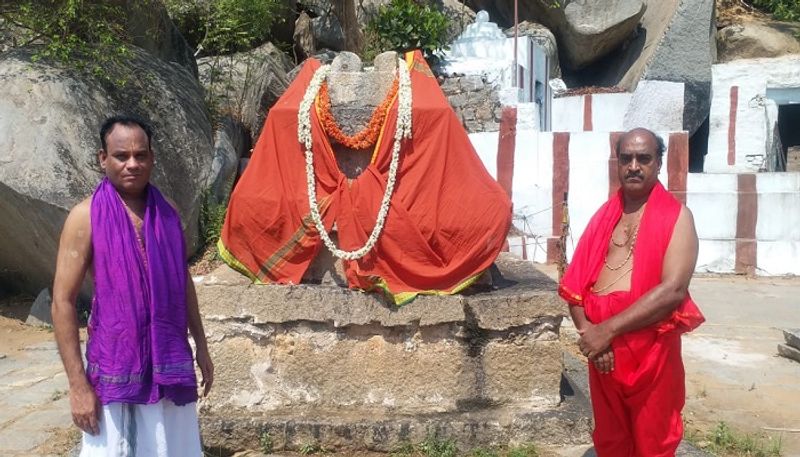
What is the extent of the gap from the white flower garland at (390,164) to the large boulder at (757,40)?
40.9 ft

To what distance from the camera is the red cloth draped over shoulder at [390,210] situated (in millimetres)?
3715

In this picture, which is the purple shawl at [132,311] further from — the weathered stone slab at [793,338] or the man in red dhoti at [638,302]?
the weathered stone slab at [793,338]

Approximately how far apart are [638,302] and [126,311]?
1.73m

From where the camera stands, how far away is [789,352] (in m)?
5.79

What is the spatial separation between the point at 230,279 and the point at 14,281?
466 centimetres

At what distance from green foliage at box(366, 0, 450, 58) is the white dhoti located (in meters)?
9.02

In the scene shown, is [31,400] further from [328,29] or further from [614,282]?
[328,29]

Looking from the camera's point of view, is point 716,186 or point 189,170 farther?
point 716,186

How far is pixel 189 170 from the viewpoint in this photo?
7418 mm

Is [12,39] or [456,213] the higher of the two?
[12,39]

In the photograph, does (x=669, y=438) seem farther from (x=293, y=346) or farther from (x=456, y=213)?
(x=293, y=346)

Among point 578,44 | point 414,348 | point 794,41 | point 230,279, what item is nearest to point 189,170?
point 230,279

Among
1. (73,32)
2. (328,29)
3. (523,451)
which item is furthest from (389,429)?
(328,29)

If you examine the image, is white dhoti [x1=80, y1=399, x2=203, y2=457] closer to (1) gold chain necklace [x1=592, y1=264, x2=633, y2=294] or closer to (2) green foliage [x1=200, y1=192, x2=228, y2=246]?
(1) gold chain necklace [x1=592, y1=264, x2=633, y2=294]
